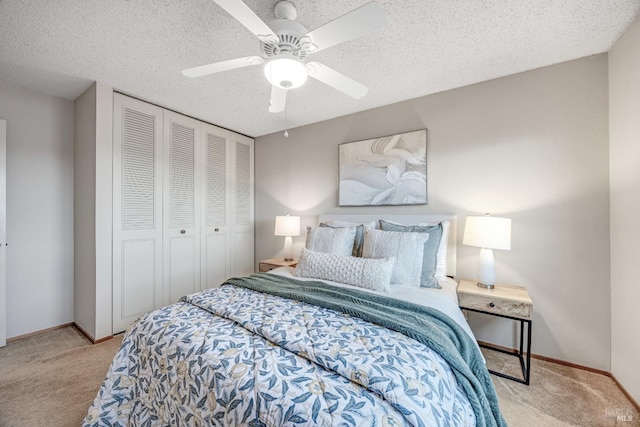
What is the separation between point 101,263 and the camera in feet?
8.20

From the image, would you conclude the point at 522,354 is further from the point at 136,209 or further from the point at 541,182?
the point at 136,209

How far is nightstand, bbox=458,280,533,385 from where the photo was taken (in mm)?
1875

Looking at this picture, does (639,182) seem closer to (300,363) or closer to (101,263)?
(300,363)

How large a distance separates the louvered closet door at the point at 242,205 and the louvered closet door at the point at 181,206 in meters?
0.56

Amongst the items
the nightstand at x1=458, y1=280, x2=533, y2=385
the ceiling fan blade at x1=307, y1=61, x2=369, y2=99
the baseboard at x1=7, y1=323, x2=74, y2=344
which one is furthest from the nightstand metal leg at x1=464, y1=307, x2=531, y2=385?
the baseboard at x1=7, y1=323, x2=74, y2=344

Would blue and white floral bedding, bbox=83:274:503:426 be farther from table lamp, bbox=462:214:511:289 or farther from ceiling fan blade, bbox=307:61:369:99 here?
ceiling fan blade, bbox=307:61:369:99

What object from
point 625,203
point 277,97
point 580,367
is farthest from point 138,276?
point 625,203

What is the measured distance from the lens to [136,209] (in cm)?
277

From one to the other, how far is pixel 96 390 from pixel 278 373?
1.75 m

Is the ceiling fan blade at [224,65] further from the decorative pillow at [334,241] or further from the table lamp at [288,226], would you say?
the table lamp at [288,226]

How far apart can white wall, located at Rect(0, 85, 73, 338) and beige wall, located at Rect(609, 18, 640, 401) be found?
4.81m

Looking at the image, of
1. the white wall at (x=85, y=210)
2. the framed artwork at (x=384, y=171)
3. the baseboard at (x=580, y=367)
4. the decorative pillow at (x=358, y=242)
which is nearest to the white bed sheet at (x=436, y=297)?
the decorative pillow at (x=358, y=242)

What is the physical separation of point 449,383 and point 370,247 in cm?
130

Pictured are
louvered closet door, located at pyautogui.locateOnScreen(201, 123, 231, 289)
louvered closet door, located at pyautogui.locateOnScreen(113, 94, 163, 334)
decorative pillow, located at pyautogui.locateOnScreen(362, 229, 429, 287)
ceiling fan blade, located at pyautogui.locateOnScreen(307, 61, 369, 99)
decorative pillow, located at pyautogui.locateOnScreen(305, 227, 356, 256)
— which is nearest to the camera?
ceiling fan blade, located at pyautogui.locateOnScreen(307, 61, 369, 99)
